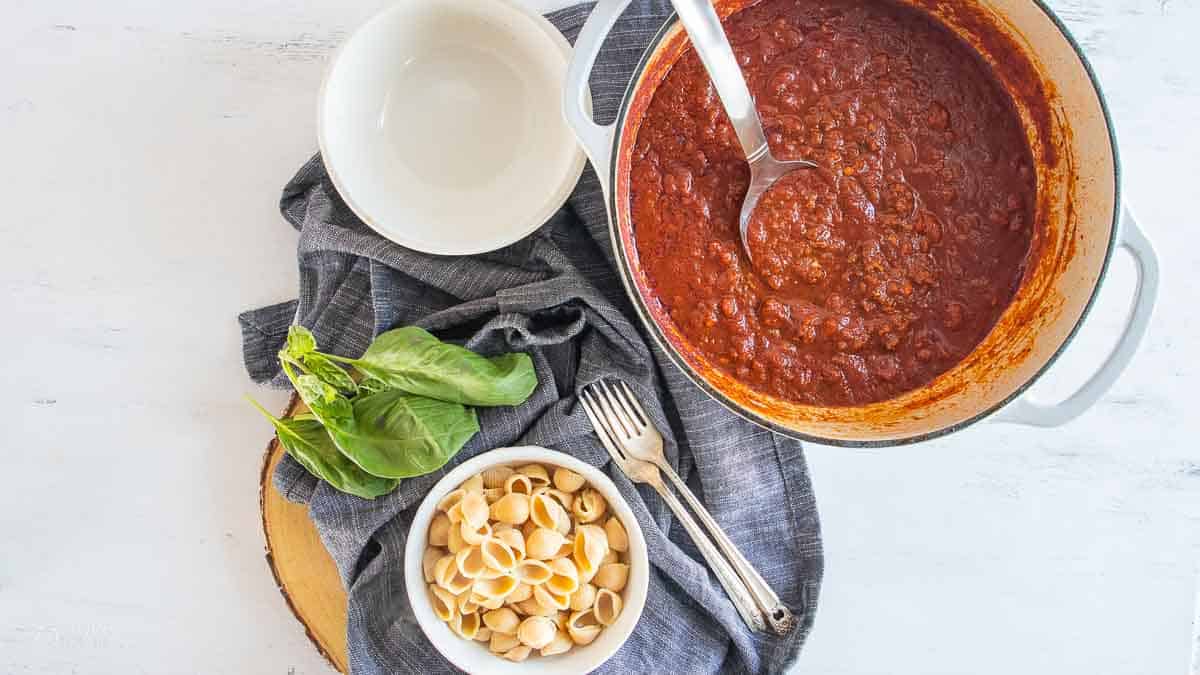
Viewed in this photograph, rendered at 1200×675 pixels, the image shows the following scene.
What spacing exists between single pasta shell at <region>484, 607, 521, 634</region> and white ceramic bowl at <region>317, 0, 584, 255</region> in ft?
2.59

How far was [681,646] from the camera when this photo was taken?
212 centimetres

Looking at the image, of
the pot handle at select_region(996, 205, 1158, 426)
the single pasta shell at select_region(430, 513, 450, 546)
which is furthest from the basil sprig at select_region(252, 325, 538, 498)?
the pot handle at select_region(996, 205, 1158, 426)

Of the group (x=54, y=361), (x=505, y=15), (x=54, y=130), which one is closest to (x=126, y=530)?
(x=54, y=361)

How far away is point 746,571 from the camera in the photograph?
213 centimetres

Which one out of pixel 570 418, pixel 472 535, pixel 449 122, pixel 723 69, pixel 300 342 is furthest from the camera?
pixel 449 122

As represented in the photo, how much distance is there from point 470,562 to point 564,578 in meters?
0.20

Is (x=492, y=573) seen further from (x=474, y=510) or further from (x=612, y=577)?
(x=612, y=577)

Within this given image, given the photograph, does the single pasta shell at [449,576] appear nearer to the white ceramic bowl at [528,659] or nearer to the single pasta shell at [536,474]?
the white ceramic bowl at [528,659]

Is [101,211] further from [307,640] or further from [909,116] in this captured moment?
[909,116]

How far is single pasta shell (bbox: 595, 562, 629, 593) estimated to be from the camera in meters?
1.98

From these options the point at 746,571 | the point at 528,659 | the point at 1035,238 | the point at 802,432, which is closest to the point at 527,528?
the point at 528,659

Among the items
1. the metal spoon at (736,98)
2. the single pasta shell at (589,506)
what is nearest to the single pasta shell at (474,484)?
the single pasta shell at (589,506)

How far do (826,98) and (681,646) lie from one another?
1245 millimetres

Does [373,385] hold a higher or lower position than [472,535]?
higher
